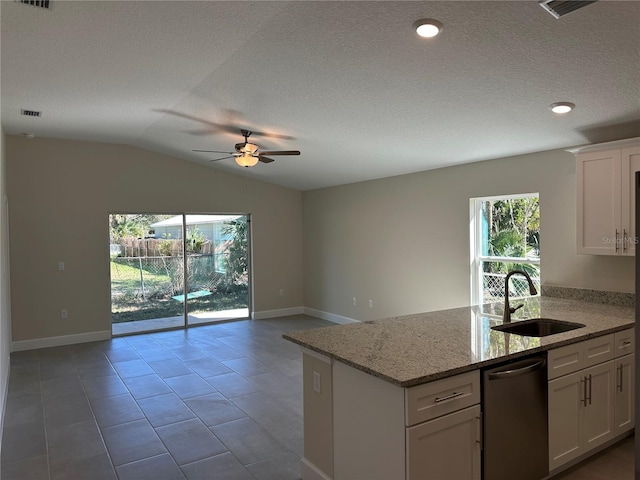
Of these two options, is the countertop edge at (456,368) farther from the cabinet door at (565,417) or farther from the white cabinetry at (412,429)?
the cabinet door at (565,417)

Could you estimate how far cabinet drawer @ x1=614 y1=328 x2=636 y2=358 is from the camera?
300cm

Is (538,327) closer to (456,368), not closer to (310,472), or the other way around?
(456,368)

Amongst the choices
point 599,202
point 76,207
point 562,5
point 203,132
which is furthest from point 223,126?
point 599,202

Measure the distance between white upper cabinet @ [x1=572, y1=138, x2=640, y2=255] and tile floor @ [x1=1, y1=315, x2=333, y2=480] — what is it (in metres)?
2.92

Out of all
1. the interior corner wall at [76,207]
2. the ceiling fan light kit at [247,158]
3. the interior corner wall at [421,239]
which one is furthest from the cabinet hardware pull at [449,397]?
the interior corner wall at [76,207]

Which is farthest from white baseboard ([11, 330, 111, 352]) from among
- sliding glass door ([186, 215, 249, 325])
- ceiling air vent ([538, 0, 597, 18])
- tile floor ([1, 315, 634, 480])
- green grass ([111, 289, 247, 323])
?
ceiling air vent ([538, 0, 597, 18])

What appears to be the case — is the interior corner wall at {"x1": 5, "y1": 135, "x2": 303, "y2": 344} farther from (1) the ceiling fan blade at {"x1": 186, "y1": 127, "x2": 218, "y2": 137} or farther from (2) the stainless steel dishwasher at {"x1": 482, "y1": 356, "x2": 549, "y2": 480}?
(2) the stainless steel dishwasher at {"x1": 482, "y1": 356, "x2": 549, "y2": 480}

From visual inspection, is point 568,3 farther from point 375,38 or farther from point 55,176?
point 55,176

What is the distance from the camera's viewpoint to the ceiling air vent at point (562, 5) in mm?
2059

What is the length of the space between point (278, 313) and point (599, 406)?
592cm

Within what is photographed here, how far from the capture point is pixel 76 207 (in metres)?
6.36

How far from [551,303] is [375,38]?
278 centimetres

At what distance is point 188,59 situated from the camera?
11.0 ft

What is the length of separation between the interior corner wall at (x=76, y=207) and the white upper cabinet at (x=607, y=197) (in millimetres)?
5534
